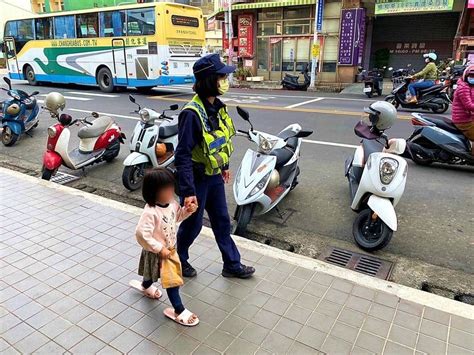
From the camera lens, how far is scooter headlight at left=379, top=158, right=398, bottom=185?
365 cm

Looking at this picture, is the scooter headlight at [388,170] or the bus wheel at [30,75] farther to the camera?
the bus wheel at [30,75]

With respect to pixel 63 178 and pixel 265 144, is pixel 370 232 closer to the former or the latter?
pixel 265 144

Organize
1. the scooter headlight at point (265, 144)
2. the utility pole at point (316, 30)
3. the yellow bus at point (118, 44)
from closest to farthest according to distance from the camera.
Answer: the scooter headlight at point (265, 144) → the yellow bus at point (118, 44) → the utility pole at point (316, 30)

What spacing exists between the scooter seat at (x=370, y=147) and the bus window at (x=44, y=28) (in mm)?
16573

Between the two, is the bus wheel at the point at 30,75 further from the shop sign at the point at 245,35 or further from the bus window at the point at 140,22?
the shop sign at the point at 245,35

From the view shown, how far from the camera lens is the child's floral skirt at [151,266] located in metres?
2.51

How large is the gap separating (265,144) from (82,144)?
3389 millimetres

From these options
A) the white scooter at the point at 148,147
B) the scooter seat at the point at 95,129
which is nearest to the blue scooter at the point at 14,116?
the scooter seat at the point at 95,129

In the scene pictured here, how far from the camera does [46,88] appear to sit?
18125 millimetres

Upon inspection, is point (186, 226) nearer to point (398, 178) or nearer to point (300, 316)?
point (300, 316)

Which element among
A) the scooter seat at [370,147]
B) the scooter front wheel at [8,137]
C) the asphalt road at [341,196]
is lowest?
the asphalt road at [341,196]

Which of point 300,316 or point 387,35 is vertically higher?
point 387,35

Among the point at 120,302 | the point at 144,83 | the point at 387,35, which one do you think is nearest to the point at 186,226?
the point at 120,302

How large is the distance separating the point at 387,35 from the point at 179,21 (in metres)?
12.5
